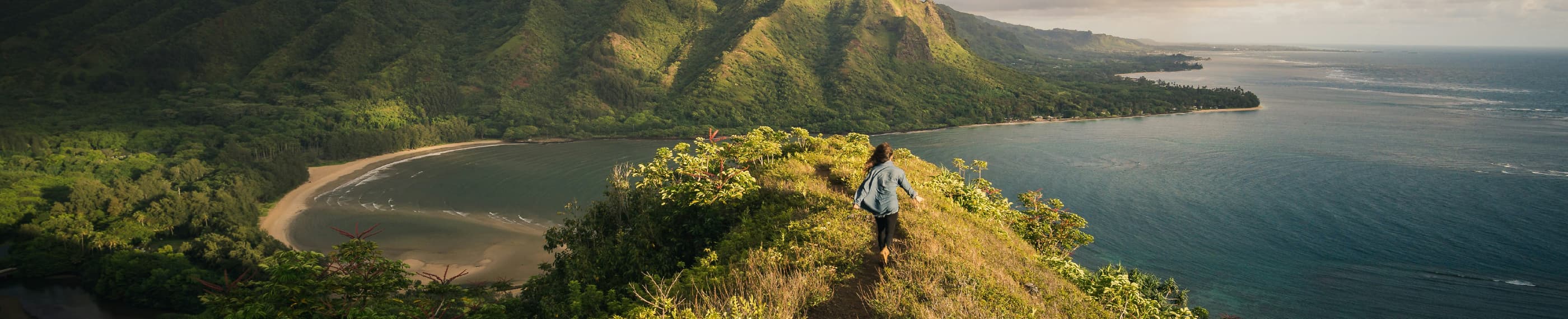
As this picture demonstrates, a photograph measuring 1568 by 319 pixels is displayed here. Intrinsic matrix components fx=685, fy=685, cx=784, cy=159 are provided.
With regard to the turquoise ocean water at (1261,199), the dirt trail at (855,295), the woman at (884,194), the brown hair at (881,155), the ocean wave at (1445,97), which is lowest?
the turquoise ocean water at (1261,199)

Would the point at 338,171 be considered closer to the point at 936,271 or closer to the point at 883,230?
the point at 883,230

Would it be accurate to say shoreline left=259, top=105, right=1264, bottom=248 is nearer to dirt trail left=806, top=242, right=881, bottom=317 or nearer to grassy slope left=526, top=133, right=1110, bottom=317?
grassy slope left=526, top=133, right=1110, bottom=317

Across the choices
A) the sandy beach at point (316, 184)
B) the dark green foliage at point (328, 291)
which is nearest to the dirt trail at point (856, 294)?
the dark green foliage at point (328, 291)

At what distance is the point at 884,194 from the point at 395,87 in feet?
468

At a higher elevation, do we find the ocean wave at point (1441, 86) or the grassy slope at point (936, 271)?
the grassy slope at point (936, 271)

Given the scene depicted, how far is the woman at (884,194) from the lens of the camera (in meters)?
9.09

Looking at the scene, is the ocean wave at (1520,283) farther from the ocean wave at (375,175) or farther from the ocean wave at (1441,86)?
the ocean wave at (1441,86)

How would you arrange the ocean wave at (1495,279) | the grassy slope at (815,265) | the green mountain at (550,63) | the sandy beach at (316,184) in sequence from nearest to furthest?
the grassy slope at (815,265)
the ocean wave at (1495,279)
the sandy beach at (316,184)
the green mountain at (550,63)

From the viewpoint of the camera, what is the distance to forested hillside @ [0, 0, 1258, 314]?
7119 centimetres

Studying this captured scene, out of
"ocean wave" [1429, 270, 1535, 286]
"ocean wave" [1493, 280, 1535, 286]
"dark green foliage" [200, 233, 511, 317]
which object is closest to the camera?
"dark green foliage" [200, 233, 511, 317]

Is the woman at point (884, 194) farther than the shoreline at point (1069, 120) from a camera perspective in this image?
No

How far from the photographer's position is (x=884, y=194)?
9109 millimetres

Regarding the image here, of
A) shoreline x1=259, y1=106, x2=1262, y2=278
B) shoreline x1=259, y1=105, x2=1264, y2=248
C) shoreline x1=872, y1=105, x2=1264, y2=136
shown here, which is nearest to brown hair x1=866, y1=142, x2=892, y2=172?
shoreline x1=259, y1=106, x2=1262, y2=278

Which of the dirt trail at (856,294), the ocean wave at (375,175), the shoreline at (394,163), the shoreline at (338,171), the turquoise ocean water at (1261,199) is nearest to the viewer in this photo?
the dirt trail at (856,294)
